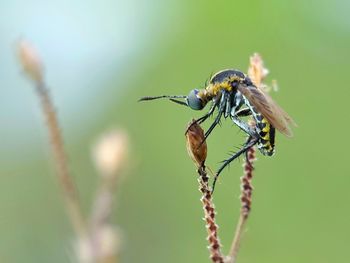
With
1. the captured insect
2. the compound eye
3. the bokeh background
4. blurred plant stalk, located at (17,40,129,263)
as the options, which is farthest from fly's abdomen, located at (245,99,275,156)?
the bokeh background

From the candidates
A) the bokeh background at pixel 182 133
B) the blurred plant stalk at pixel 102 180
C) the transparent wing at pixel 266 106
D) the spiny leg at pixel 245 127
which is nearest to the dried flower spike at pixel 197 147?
the blurred plant stalk at pixel 102 180

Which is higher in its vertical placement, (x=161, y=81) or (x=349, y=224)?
(x=161, y=81)

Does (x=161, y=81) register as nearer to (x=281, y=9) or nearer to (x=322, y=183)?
(x=281, y=9)

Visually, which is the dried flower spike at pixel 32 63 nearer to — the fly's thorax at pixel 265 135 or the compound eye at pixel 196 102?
the compound eye at pixel 196 102

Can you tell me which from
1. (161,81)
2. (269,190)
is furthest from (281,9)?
(269,190)

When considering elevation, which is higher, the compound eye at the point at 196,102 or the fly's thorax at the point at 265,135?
the compound eye at the point at 196,102

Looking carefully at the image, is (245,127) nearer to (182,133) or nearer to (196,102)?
(196,102)
